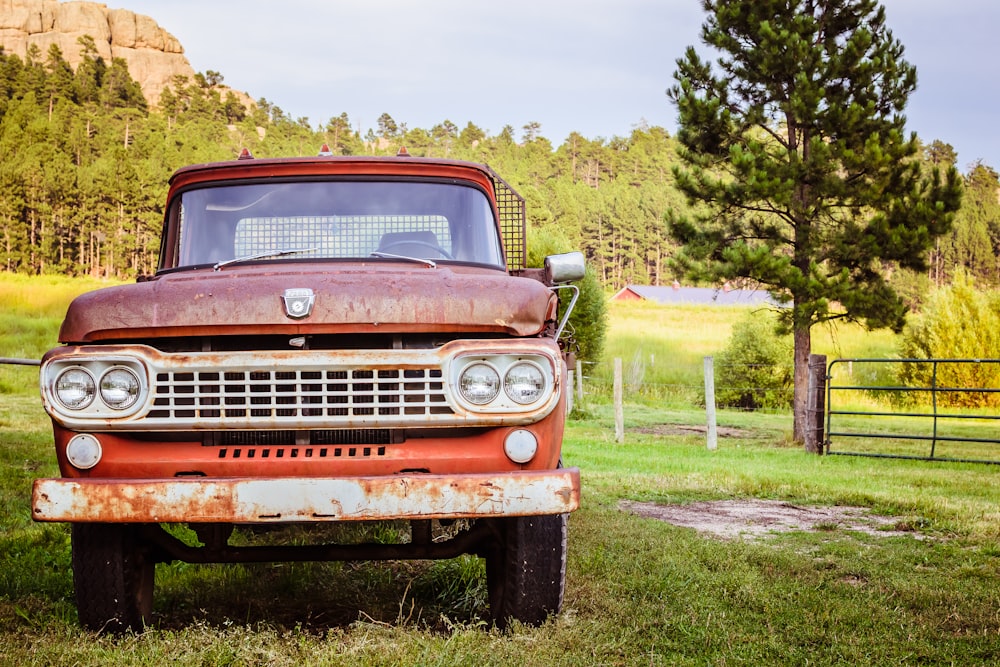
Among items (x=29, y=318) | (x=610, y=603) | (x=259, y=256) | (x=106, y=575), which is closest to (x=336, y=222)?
(x=259, y=256)

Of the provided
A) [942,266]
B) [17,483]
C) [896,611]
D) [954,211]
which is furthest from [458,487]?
[942,266]

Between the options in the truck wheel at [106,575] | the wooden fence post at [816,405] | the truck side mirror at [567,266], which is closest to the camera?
the truck wheel at [106,575]

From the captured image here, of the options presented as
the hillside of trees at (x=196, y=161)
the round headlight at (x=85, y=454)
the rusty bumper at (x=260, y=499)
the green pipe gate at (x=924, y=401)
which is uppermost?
the hillside of trees at (x=196, y=161)

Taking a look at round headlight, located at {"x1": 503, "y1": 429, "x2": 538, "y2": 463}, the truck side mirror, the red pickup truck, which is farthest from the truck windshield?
round headlight, located at {"x1": 503, "y1": 429, "x2": 538, "y2": 463}

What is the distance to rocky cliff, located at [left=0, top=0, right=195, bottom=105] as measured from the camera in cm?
16938

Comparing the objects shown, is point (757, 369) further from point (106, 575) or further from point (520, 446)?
point (106, 575)

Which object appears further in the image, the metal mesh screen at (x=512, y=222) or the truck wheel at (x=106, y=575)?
the metal mesh screen at (x=512, y=222)

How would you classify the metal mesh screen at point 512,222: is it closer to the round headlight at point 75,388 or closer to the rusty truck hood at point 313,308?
the rusty truck hood at point 313,308

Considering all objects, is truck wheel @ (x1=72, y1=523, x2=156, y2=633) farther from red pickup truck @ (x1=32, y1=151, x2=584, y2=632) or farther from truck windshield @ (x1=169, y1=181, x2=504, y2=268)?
truck windshield @ (x1=169, y1=181, x2=504, y2=268)

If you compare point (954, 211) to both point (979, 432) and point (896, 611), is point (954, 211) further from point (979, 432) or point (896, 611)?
point (896, 611)

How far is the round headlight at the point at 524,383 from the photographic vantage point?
3578mm

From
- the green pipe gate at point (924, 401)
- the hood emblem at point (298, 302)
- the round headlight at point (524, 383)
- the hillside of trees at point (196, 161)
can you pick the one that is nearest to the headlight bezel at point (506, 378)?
the round headlight at point (524, 383)

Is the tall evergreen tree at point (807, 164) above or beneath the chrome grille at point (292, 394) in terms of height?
above

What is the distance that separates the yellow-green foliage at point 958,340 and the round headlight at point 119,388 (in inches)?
1194
